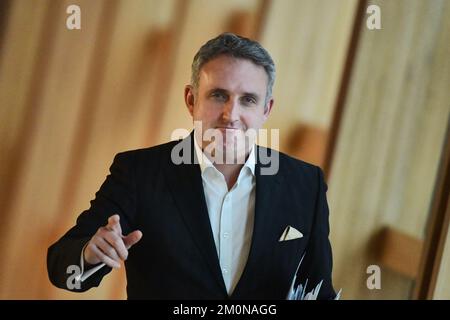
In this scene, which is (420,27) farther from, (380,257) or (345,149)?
(380,257)

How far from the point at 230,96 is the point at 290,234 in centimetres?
32

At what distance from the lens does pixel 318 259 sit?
54.1 inches

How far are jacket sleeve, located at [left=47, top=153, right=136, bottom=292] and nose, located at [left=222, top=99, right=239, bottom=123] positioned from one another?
0.73 ft

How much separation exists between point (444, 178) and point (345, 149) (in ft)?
1.03

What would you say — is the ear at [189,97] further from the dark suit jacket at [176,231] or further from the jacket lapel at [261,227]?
the jacket lapel at [261,227]

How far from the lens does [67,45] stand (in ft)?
4.41

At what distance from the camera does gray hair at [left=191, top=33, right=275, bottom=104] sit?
1278 millimetres

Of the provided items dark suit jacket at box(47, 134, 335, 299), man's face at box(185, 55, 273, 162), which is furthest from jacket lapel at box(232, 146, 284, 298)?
man's face at box(185, 55, 273, 162)

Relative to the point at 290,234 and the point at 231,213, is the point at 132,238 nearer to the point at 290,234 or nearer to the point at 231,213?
the point at 231,213

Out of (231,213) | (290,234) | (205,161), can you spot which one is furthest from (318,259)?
(205,161)

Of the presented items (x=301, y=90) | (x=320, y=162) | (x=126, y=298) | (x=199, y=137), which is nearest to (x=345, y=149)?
(x=320, y=162)

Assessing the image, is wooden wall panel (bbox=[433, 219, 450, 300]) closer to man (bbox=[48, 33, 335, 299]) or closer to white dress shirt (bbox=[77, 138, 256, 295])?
man (bbox=[48, 33, 335, 299])

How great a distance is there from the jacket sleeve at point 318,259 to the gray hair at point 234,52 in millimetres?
282

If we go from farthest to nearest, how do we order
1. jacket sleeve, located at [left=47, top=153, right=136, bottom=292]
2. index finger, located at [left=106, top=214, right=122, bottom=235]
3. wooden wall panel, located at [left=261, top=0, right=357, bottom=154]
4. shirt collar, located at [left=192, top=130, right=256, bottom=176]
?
wooden wall panel, located at [left=261, top=0, right=357, bottom=154], shirt collar, located at [left=192, top=130, right=256, bottom=176], jacket sleeve, located at [left=47, top=153, right=136, bottom=292], index finger, located at [left=106, top=214, right=122, bottom=235]
